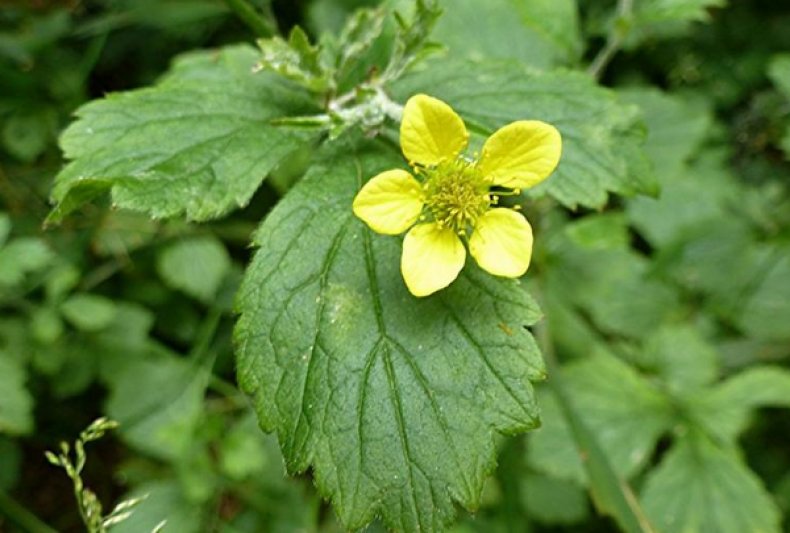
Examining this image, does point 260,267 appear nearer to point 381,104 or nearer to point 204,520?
point 381,104

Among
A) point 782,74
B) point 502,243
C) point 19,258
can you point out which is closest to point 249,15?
point 502,243

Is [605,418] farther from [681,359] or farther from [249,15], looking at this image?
[249,15]

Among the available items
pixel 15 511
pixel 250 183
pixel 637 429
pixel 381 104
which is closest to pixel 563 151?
pixel 381 104

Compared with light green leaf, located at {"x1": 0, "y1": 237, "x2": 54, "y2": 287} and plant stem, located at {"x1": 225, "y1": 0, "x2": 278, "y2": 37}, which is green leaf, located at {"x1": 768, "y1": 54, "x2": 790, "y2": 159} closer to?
plant stem, located at {"x1": 225, "y1": 0, "x2": 278, "y2": 37}

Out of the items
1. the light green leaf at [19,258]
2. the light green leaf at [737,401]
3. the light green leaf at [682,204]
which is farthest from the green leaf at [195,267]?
the light green leaf at [737,401]

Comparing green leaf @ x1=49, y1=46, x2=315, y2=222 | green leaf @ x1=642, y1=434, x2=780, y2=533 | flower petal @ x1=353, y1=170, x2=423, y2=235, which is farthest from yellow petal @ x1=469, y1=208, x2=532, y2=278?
green leaf @ x1=642, y1=434, x2=780, y2=533
